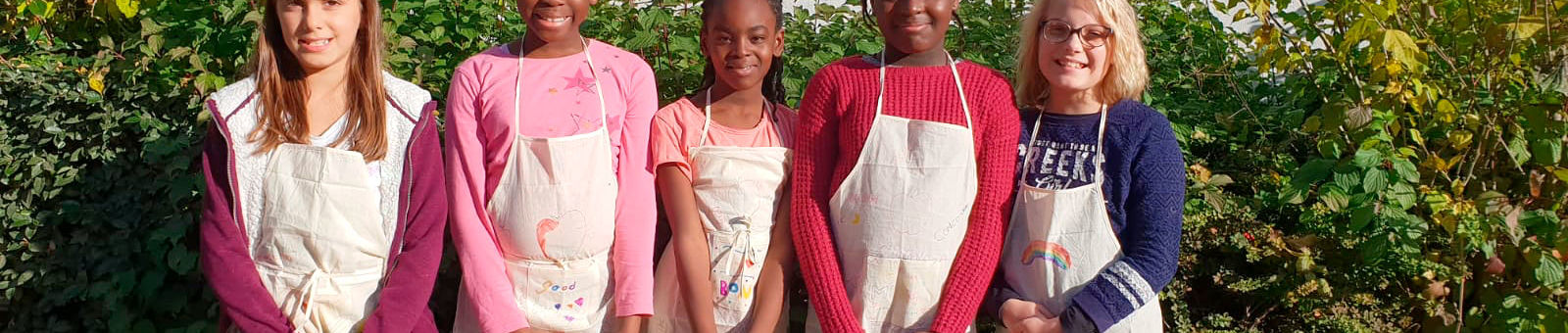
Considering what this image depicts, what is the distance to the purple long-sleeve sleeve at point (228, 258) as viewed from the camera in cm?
246

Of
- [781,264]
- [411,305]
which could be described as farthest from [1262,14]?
[411,305]

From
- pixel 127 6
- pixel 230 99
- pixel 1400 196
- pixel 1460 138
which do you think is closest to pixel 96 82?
pixel 127 6

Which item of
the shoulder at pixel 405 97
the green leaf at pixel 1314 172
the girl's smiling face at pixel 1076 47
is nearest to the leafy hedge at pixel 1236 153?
the green leaf at pixel 1314 172

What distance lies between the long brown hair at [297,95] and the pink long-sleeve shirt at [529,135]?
6.6 inches

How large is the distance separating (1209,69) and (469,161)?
91.0 inches

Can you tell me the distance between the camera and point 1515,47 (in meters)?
3.07

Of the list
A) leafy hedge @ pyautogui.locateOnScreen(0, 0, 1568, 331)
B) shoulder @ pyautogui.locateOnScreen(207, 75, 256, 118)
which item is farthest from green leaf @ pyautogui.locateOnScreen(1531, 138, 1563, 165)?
shoulder @ pyautogui.locateOnScreen(207, 75, 256, 118)

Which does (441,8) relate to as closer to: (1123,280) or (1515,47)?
(1123,280)

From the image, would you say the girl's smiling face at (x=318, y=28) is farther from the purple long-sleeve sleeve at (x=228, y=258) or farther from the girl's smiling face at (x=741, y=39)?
the girl's smiling face at (x=741, y=39)

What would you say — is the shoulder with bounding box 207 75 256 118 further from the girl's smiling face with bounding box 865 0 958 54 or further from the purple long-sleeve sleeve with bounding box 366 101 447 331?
the girl's smiling face with bounding box 865 0 958 54

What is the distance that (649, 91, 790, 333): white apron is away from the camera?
2.68 metres

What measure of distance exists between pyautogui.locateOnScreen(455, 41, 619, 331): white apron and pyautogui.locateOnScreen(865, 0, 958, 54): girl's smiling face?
2.22ft

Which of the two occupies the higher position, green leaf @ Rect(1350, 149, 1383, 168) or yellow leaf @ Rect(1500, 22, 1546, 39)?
yellow leaf @ Rect(1500, 22, 1546, 39)

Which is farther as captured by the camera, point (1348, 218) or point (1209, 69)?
point (1209, 69)
